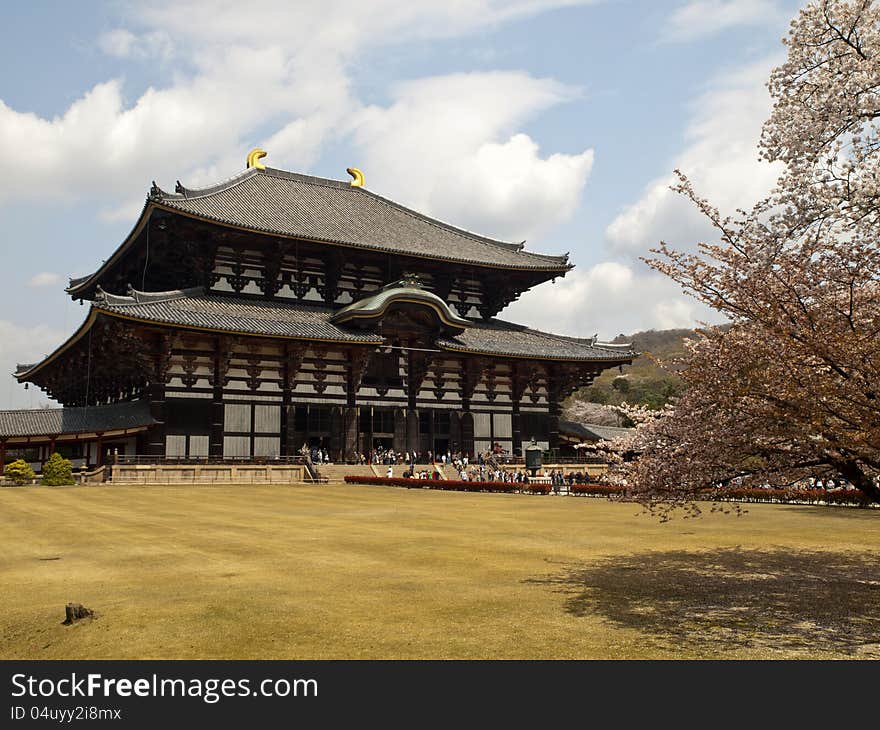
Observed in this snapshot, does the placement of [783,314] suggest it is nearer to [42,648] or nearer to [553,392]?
[42,648]

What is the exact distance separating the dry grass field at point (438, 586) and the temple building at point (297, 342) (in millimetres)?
19196

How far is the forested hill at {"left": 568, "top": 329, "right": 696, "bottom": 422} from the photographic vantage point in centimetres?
8158

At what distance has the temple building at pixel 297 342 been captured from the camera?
37.4 metres

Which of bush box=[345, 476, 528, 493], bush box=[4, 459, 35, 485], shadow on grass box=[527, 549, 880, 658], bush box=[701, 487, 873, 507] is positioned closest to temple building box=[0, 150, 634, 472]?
bush box=[4, 459, 35, 485]

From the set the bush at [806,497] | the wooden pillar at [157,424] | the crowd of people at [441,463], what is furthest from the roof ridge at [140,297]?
the bush at [806,497]

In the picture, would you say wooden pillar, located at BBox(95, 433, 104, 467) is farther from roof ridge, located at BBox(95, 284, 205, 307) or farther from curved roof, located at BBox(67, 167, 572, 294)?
curved roof, located at BBox(67, 167, 572, 294)

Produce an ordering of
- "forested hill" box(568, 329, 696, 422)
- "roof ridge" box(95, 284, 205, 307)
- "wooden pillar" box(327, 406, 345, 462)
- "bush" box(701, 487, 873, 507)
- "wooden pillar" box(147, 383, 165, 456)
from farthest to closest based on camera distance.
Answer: "forested hill" box(568, 329, 696, 422), "wooden pillar" box(327, 406, 345, 462), "wooden pillar" box(147, 383, 165, 456), "roof ridge" box(95, 284, 205, 307), "bush" box(701, 487, 873, 507)

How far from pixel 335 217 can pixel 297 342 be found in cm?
1335

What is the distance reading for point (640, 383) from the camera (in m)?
116

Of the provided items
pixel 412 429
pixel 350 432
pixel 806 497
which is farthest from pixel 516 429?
pixel 806 497

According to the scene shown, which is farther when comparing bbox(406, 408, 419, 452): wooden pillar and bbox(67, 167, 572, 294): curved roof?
→ bbox(406, 408, 419, 452): wooden pillar

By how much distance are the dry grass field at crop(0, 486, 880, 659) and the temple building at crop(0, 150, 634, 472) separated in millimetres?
19196

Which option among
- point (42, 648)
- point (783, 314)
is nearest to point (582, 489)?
point (783, 314)

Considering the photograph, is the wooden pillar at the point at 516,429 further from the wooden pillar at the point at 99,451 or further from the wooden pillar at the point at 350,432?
the wooden pillar at the point at 99,451
